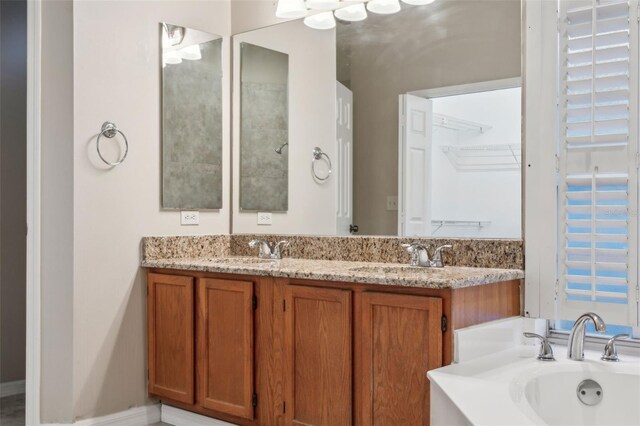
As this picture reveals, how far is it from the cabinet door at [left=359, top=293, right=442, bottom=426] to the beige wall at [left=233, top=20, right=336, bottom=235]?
100cm

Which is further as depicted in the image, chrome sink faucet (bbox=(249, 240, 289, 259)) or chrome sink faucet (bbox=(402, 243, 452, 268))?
chrome sink faucet (bbox=(249, 240, 289, 259))

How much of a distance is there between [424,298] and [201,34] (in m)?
2.17

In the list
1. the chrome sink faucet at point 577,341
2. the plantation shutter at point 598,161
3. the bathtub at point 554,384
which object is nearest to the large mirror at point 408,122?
the plantation shutter at point 598,161

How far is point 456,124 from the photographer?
2797 mm

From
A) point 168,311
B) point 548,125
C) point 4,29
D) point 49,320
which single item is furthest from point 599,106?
point 4,29

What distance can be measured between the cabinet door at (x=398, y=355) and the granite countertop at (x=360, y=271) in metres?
0.07

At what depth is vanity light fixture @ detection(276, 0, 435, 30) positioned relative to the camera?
310cm

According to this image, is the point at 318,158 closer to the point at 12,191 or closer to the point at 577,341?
the point at 577,341

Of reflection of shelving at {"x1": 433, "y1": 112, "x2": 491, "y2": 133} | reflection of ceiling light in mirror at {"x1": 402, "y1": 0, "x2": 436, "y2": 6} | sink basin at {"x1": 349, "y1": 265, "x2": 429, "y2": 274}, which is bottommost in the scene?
sink basin at {"x1": 349, "y1": 265, "x2": 429, "y2": 274}

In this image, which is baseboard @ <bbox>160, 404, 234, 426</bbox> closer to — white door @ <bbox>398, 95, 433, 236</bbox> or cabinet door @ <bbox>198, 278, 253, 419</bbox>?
cabinet door @ <bbox>198, 278, 253, 419</bbox>

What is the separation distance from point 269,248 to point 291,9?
1329 millimetres

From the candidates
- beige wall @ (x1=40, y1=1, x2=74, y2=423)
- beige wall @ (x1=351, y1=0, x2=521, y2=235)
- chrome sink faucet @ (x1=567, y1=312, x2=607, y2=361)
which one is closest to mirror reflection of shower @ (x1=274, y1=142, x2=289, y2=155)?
beige wall @ (x1=351, y1=0, x2=521, y2=235)

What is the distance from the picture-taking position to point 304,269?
2678mm

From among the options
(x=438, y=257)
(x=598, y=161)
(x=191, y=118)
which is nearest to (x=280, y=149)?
(x=191, y=118)
